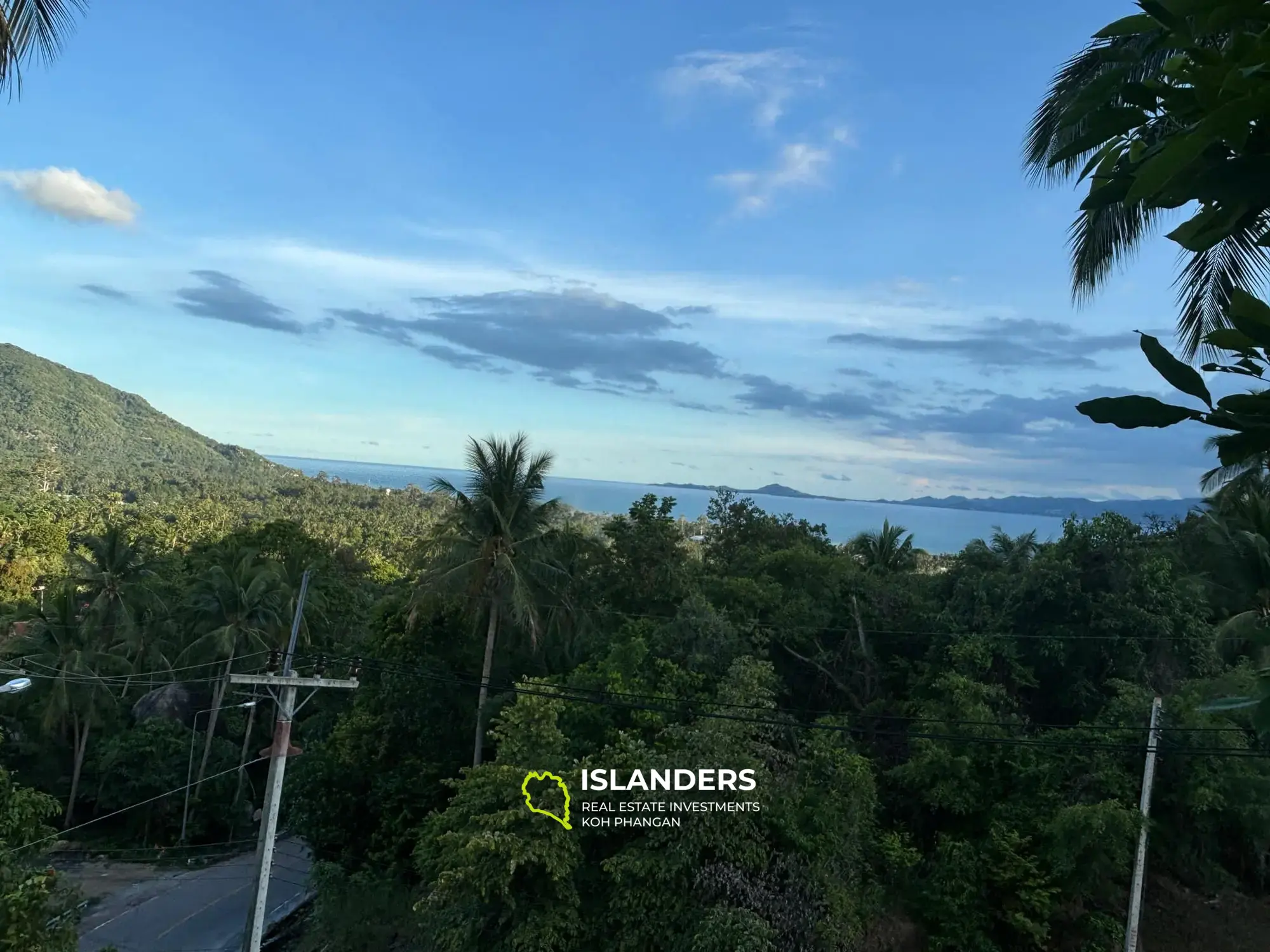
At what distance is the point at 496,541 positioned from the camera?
1423 centimetres

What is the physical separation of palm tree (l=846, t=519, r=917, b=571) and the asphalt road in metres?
16.5

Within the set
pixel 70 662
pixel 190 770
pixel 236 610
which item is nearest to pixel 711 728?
pixel 236 610

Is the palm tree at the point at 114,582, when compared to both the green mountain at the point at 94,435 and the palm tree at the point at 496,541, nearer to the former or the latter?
the palm tree at the point at 496,541

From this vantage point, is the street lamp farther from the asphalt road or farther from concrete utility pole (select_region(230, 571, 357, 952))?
concrete utility pole (select_region(230, 571, 357, 952))

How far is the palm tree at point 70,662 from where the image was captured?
19.3 m

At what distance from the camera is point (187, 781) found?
2058 centimetres

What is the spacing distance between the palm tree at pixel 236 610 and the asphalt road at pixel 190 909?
2.88 m

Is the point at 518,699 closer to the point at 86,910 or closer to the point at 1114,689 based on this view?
the point at 1114,689

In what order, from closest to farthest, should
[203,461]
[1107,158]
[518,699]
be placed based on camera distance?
[1107,158] < [518,699] < [203,461]

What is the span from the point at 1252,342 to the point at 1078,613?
564 inches

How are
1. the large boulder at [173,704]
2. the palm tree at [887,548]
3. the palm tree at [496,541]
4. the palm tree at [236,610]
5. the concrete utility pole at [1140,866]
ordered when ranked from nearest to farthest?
the concrete utility pole at [1140,866] < the palm tree at [496,541] < the palm tree at [236,610] < the palm tree at [887,548] < the large boulder at [173,704]

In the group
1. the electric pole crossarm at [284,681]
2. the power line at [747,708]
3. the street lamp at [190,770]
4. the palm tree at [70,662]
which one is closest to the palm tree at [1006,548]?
the power line at [747,708]

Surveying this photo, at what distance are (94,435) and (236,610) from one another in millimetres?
177903

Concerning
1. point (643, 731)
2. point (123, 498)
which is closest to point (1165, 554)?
point (643, 731)
